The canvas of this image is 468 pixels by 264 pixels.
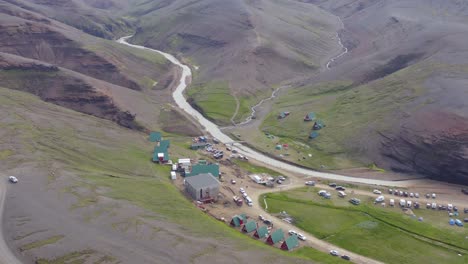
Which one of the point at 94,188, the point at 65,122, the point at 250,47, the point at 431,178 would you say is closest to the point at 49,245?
the point at 94,188

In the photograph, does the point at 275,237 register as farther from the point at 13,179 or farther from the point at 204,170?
the point at 13,179

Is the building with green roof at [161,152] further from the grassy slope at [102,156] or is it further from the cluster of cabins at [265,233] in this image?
the cluster of cabins at [265,233]

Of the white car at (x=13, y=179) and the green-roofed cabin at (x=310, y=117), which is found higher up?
the white car at (x=13, y=179)

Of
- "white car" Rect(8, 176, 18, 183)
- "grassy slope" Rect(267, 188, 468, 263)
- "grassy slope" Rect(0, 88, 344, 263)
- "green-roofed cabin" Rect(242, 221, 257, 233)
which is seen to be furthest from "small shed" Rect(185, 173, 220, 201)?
"white car" Rect(8, 176, 18, 183)

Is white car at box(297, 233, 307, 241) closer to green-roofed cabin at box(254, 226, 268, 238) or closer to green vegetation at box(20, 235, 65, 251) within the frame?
green-roofed cabin at box(254, 226, 268, 238)

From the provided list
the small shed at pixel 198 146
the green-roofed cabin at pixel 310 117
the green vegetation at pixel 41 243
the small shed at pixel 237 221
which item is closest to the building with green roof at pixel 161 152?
the small shed at pixel 198 146

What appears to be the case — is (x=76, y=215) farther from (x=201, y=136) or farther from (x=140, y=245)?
(x=201, y=136)
